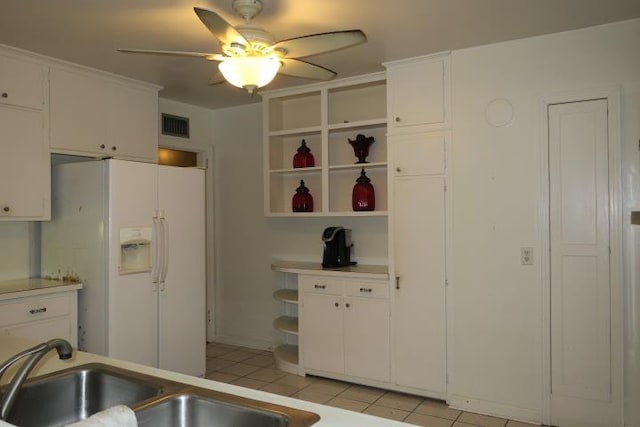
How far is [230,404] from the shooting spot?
1352 millimetres

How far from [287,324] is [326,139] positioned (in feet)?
5.55

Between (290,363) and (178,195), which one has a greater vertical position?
(178,195)

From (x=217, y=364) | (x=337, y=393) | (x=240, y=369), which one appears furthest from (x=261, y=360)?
(x=337, y=393)

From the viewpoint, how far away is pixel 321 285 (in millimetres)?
3967

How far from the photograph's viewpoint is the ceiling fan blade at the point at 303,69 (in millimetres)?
2377

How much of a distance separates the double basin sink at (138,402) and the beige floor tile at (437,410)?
90.1 inches

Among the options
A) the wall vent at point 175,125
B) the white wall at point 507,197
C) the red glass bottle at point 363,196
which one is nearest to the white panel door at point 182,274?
the wall vent at point 175,125

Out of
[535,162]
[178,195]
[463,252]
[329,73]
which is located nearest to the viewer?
[329,73]

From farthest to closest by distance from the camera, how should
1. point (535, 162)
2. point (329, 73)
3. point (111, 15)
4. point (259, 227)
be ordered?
point (259, 227) < point (535, 162) < point (111, 15) < point (329, 73)

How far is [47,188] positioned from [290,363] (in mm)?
2358

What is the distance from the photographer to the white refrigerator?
10.9 ft

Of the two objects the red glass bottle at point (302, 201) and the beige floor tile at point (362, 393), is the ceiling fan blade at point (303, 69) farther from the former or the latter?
the beige floor tile at point (362, 393)

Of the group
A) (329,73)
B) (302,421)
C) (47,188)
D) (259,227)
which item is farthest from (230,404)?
(259,227)

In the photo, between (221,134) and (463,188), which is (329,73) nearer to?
(463,188)
